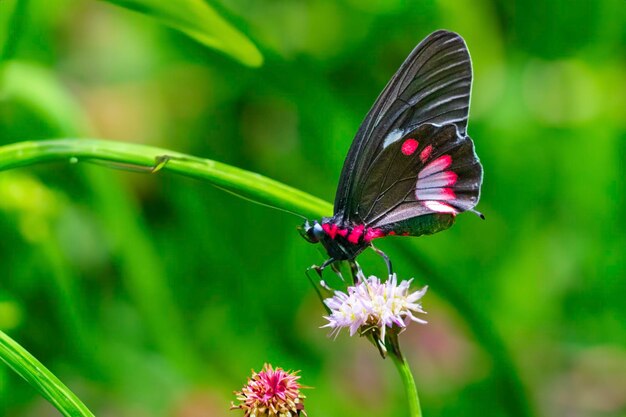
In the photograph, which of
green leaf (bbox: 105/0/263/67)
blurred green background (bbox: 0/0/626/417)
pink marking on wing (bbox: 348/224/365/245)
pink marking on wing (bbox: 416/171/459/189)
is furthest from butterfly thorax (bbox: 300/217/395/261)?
blurred green background (bbox: 0/0/626/417)

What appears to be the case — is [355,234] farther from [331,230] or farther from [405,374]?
[405,374]

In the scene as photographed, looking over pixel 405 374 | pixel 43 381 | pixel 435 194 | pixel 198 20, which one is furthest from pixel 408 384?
pixel 198 20

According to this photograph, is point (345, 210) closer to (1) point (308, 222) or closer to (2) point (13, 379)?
(1) point (308, 222)

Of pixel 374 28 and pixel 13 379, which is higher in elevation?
pixel 374 28

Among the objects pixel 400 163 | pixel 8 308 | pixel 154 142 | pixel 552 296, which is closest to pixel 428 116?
pixel 400 163

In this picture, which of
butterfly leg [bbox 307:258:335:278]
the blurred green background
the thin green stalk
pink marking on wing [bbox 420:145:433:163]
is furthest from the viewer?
the blurred green background

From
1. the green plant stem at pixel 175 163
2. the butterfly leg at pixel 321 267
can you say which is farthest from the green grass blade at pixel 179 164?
the butterfly leg at pixel 321 267

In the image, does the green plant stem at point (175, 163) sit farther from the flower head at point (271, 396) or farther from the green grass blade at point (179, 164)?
the flower head at point (271, 396)

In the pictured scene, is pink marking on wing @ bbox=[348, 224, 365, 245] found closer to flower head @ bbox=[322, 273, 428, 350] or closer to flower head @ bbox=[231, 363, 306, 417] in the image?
flower head @ bbox=[322, 273, 428, 350]
